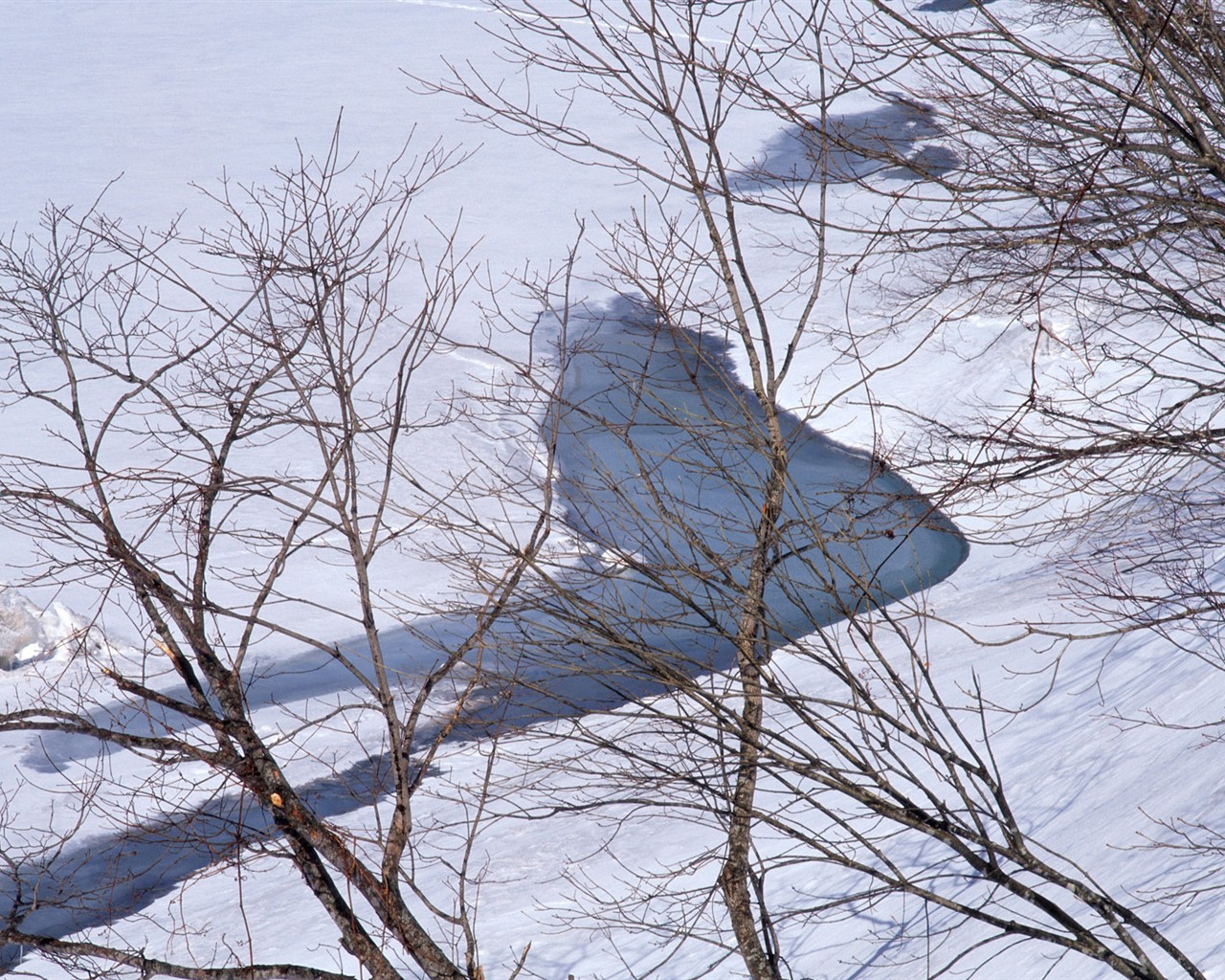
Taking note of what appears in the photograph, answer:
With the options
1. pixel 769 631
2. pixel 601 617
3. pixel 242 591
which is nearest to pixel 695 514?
pixel 242 591

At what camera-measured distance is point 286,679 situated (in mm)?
11352

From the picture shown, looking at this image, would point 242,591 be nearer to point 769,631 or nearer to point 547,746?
point 769,631

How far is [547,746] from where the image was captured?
415cm

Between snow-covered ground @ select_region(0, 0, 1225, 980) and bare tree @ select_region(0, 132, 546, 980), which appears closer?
bare tree @ select_region(0, 132, 546, 980)

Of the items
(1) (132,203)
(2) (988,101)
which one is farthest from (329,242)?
(1) (132,203)

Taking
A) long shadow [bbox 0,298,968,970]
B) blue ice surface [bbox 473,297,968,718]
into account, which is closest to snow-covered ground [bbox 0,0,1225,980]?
long shadow [bbox 0,298,968,970]

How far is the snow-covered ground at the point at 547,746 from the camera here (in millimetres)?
7023

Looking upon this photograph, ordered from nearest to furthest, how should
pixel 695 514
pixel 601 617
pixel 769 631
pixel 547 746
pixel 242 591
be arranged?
pixel 601 617 → pixel 547 746 → pixel 769 631 → pixel 242 591 → pixel 695 514

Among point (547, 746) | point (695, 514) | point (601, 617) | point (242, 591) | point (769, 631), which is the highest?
point (242, 591)

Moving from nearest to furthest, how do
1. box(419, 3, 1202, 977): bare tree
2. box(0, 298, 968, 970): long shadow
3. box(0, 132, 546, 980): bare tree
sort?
box(419, 3, 1202, 977): bare tree, box(0, 132, 546, 980): bare tree, box(0, 298, 968, 970): long shadow

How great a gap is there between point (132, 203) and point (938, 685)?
16743 mm

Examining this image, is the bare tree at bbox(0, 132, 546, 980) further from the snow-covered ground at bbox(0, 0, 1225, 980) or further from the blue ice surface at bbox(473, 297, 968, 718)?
the blue ice surface at bbox(473, 297, 968, 718)

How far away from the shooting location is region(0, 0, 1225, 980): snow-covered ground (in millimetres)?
7023

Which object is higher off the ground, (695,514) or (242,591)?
(242,591)
